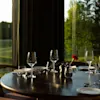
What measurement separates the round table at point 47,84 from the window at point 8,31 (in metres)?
1.69

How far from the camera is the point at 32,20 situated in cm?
422

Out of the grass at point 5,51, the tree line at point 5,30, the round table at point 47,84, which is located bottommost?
the round table at point 47,84

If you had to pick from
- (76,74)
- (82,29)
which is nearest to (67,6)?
(82,29)

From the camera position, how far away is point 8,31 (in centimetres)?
414

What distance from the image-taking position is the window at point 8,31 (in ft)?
13.3

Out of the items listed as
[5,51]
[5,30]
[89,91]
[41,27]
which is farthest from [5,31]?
[89,91]

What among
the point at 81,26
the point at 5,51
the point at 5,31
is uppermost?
the point at 81,26

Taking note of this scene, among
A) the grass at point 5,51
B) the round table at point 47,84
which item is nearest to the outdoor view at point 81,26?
the grass at point 5,51

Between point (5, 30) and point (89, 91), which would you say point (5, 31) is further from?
point (89, 91)

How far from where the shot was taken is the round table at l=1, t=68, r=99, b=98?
1706 mm

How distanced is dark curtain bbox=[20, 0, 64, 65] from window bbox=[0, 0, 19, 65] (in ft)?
0.34

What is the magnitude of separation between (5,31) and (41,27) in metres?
0.64

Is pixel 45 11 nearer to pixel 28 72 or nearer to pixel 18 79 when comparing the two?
pixel 28 72

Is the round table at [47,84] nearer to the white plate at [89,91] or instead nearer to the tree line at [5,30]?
the white plate at [89,91]
